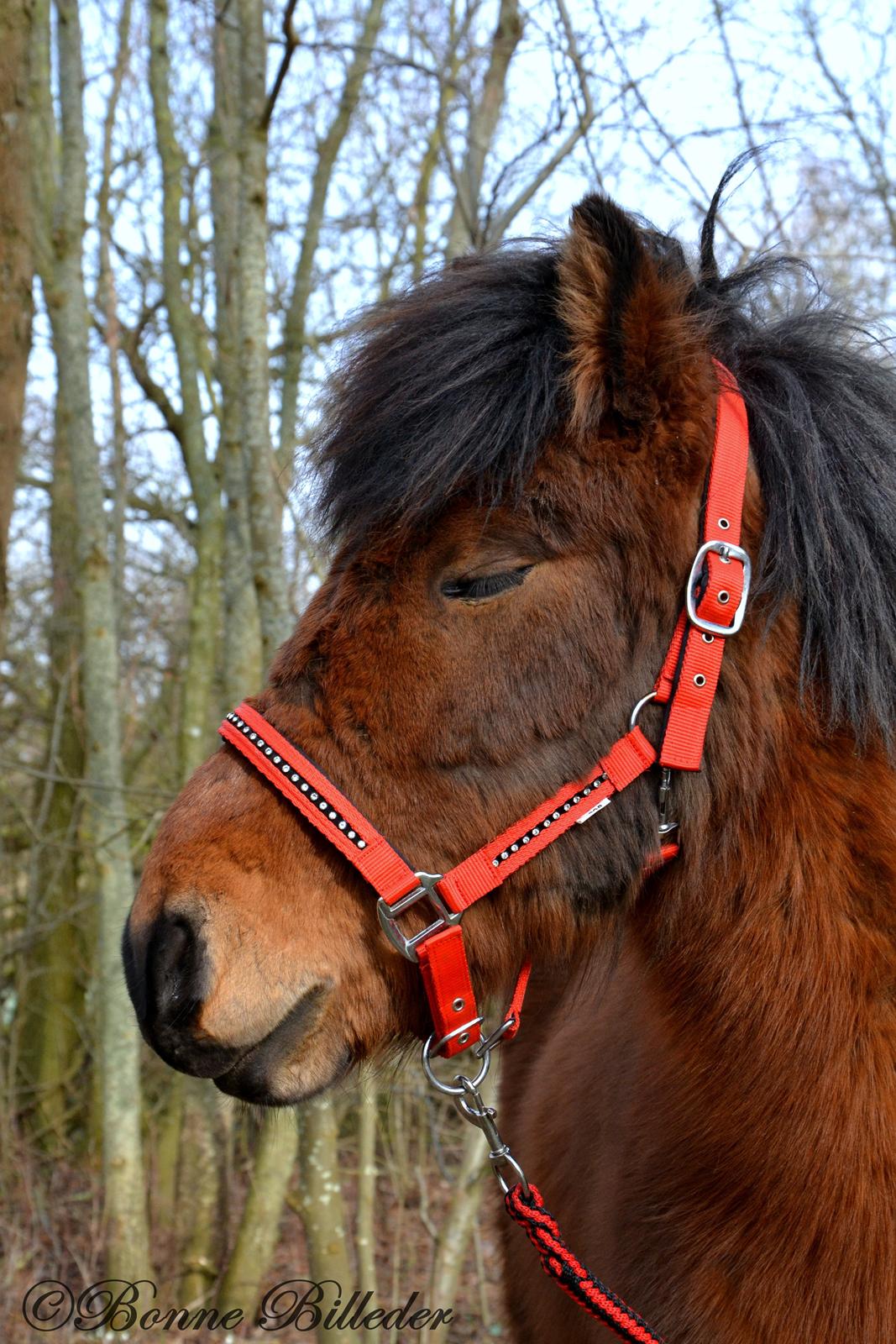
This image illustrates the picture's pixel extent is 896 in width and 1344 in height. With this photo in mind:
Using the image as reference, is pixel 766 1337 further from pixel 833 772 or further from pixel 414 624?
pixel 414 624

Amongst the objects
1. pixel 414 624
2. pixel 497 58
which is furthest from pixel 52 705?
pixel 414 624

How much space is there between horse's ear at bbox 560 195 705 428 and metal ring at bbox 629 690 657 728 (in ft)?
1.59

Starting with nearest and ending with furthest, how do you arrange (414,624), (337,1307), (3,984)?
(414,624)
(337,1307)
(3,984)

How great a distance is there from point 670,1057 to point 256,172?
4.12m

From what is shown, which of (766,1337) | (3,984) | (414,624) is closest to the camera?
(766,1337)

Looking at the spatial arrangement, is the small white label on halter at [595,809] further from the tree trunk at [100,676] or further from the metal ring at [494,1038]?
the tree trunk at [100,676]

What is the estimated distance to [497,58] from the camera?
492cm

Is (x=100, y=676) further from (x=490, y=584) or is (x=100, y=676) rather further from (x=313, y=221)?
(x=490, y=584)

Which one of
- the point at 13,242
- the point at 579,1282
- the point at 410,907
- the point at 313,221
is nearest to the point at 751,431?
the point at 410,907

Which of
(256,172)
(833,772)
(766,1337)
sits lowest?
(766,1337)

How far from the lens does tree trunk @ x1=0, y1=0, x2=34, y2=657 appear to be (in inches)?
132

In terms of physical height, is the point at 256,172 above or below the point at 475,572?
above

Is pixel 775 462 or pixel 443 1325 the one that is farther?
pixel 443 1325

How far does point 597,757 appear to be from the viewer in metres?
1.84
